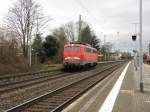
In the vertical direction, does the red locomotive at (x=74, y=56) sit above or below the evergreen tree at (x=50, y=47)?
below

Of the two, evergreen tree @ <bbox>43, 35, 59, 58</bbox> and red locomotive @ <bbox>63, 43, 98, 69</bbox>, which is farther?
evergreen tree @ <bbox>43, 35, 59, 58</bbox>

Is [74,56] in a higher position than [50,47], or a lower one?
lower

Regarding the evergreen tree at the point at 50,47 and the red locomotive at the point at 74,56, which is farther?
the evergreen tree at the point at 50,47

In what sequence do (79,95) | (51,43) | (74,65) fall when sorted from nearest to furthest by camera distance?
(79,95)
(74,65)
(51,43)

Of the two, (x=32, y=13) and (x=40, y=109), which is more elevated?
(x=32, y=13)

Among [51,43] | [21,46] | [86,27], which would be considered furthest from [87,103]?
[86,27]

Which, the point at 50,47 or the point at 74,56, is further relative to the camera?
the point at 50,47

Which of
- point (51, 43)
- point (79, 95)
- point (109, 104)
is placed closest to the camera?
point (109, 104)

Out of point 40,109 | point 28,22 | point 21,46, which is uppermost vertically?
point 28,22

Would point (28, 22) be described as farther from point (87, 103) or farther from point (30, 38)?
point (87, 103)

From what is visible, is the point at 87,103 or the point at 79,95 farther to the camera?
the point at 79,95

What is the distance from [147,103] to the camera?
14.1 m

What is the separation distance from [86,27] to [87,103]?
336 feet

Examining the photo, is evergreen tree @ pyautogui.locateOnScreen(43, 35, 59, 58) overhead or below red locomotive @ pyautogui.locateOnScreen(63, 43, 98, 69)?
overhead
